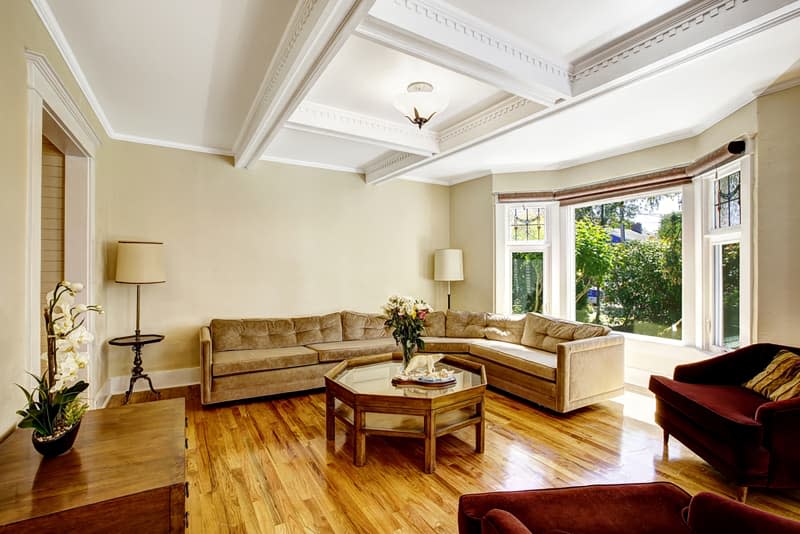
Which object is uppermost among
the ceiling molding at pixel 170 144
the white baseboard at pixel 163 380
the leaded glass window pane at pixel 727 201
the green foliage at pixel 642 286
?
the ceiling molding at pixel 170 144

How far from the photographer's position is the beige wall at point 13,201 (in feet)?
5.07

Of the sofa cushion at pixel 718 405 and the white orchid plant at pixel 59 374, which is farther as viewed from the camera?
the sofa cushion at pixel 718 405

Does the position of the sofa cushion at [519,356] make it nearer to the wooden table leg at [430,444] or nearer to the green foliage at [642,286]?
the green foliage at [642,286]

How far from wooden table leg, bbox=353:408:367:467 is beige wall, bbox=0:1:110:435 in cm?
169

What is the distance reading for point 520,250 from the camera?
5.42m

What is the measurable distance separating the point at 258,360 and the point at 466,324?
2.55m

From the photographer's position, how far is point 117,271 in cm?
361

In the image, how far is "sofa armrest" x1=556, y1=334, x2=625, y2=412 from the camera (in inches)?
135

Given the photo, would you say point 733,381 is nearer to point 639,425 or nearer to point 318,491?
point 639,425

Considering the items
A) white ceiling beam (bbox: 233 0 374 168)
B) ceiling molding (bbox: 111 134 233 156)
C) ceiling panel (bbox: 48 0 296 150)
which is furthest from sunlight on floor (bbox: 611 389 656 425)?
ceiling molding (bbox: 111 134 233 156)

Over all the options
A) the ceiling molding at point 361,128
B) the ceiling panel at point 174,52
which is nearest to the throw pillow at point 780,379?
the ceiling molding at point 361,128

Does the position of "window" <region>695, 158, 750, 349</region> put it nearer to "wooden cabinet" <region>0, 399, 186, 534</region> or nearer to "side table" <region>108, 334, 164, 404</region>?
"wooden cabinet" <region>0, 399, 186, 534</region>

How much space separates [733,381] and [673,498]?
2.20 meters

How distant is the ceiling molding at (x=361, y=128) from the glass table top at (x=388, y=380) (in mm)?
2050
